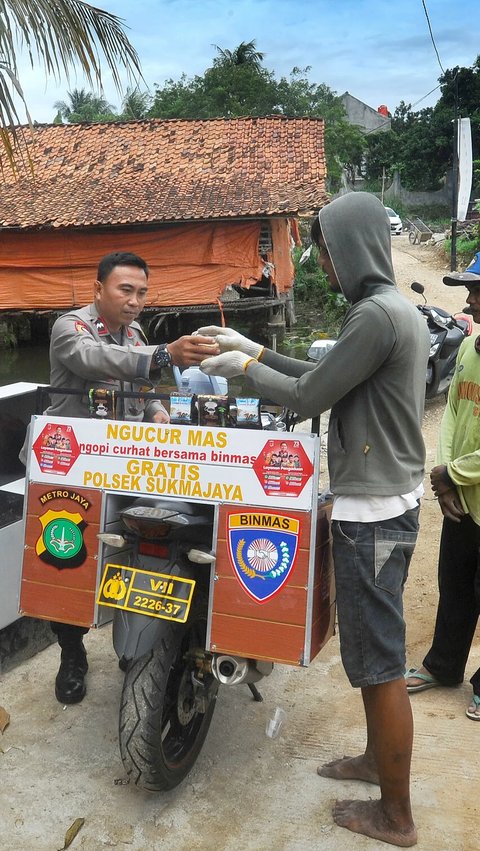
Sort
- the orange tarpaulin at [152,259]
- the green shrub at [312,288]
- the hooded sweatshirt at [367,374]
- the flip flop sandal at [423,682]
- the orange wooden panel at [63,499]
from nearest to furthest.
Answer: the hooded sweatshirt at [367,374]
the orange wooden panel at [63,499]
the flip flop sandal at [423,682]
the orange tarpaulin at [152,259]
the green shrub at [312,288]

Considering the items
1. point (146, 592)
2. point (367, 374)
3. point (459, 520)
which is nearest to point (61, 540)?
point (146, 592)

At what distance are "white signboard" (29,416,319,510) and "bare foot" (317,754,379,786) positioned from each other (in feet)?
3.45

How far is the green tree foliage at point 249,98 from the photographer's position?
32.8 m

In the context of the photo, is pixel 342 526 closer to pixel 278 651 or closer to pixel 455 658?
pixel 278 651

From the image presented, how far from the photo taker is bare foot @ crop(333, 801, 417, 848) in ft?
7.52

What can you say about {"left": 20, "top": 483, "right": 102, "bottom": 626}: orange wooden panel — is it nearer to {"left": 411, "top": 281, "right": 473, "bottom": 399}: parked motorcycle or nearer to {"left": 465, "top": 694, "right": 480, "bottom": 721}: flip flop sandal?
{"left": 465, "top": 694, "right": 480, "bottom": 721}: flip flop sandal

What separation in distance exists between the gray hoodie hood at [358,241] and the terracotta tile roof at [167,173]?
12.3 metres

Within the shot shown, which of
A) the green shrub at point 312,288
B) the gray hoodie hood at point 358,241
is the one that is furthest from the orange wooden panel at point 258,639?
the green shrub at point 312,288

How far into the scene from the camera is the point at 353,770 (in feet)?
8.56

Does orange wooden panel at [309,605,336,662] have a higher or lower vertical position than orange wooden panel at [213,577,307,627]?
lower

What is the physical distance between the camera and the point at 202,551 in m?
2.35

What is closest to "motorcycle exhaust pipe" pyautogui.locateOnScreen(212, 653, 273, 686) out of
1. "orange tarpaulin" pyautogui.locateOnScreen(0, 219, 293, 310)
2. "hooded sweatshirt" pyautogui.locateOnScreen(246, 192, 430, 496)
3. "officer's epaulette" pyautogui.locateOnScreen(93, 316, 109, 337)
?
"hooded sweatshirt" pyautogui.locateOnScreen(246, 192, 430, 496)

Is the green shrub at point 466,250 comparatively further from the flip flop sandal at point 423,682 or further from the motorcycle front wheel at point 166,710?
the motorcycle front wheel at point 166,710

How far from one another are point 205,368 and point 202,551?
58cm
